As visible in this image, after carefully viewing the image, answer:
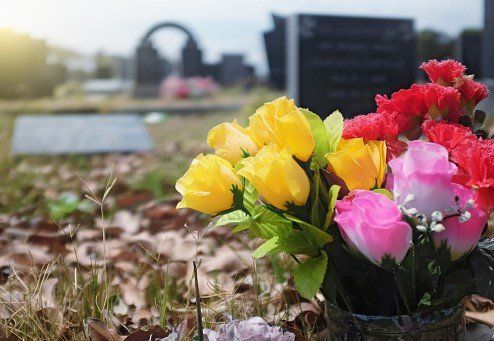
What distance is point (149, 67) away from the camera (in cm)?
1809

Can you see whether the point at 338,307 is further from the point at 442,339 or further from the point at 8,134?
the point at 8,134

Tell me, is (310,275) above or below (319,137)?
below

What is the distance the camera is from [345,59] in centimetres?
684

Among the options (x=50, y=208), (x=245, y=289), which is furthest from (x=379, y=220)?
(x=50, y=208)

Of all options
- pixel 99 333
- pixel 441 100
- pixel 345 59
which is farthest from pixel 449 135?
pixel 345 59

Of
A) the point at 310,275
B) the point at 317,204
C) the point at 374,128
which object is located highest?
the point at 374,128

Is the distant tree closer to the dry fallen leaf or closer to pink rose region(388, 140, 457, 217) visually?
the dry fallen leaf

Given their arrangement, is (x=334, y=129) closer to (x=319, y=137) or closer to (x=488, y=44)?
(x=319, y=137)

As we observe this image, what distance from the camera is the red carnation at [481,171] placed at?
36.5 inches

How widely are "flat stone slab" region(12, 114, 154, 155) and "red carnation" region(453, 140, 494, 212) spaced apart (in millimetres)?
5571

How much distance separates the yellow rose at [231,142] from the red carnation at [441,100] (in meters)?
0.30

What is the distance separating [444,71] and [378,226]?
1.38 feet

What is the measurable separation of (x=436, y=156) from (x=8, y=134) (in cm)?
671

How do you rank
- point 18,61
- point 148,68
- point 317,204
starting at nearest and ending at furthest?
point 317,204, point 18,61, point 148,68
